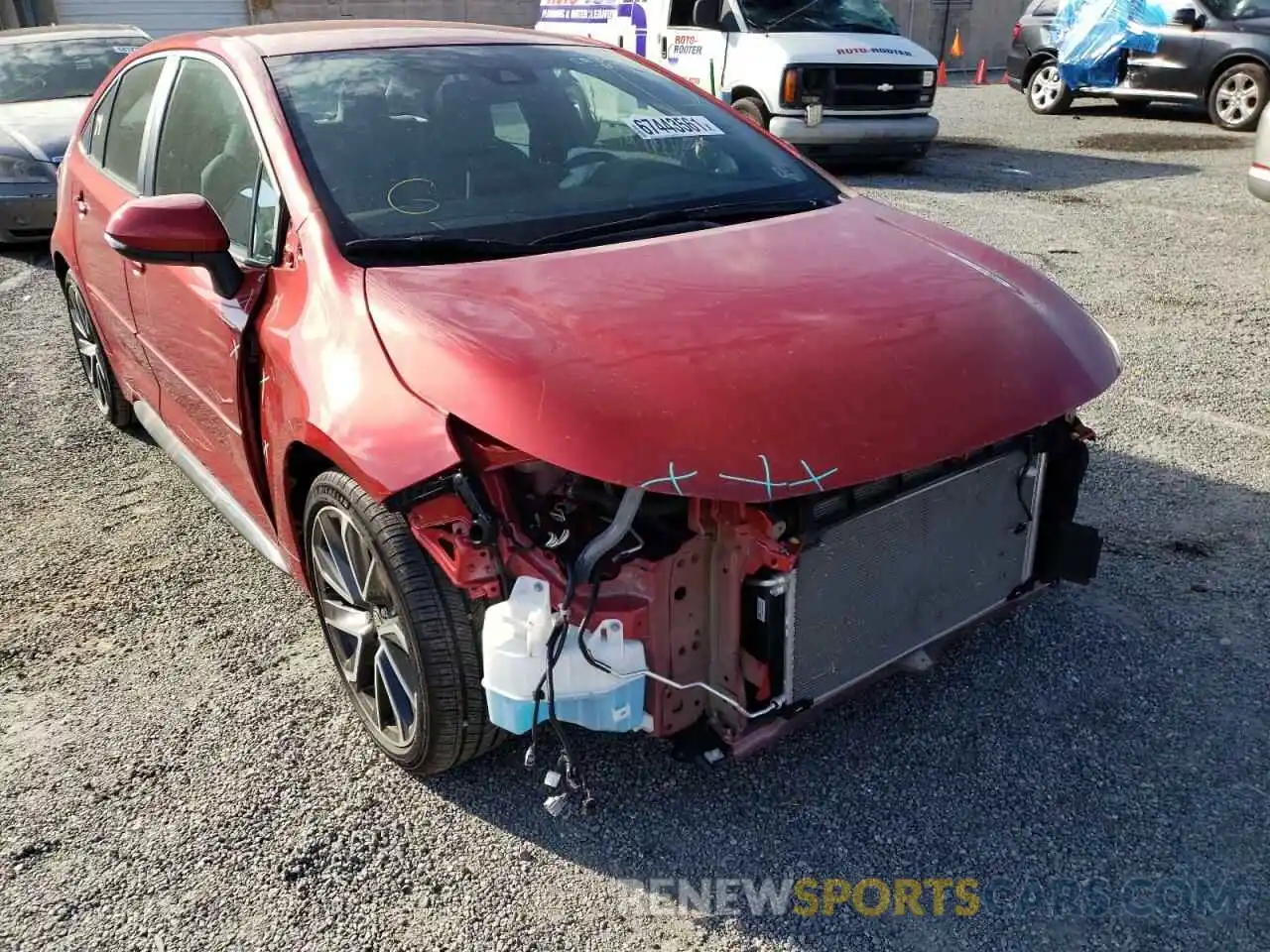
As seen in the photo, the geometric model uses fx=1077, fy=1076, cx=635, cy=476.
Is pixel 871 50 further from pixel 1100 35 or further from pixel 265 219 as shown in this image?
pixel 265 219

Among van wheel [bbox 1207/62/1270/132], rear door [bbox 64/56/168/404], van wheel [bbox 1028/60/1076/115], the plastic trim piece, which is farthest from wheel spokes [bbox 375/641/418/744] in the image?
van wheel [bbox 1028/60/1076/115]

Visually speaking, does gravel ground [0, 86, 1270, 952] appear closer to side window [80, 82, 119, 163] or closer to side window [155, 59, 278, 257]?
side window [155, 59, 278, 257]

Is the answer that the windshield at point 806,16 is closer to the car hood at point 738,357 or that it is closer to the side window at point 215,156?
the side window at point 215,156

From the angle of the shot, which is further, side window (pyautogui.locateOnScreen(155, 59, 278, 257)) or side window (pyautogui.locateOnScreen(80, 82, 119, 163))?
side window (pyautogui.locateOnScreen(80, 82, 119, 163))

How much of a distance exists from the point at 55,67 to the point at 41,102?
2.09ft

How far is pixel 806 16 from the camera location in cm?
1007

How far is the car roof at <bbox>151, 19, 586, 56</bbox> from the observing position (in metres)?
3.30

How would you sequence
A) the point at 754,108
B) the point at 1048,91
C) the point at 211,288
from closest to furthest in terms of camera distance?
the point at 211,288
the point at 754,108
the point at 1048,91

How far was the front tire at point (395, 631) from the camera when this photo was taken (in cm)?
235

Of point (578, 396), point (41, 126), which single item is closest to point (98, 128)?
point (578, 396)

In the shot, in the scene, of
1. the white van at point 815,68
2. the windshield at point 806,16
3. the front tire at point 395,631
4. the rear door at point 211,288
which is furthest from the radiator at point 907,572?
the windshield at point 806,16

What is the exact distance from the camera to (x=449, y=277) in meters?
2.58

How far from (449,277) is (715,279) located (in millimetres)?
639

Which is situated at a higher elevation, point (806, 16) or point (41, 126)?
point (806, 16)
